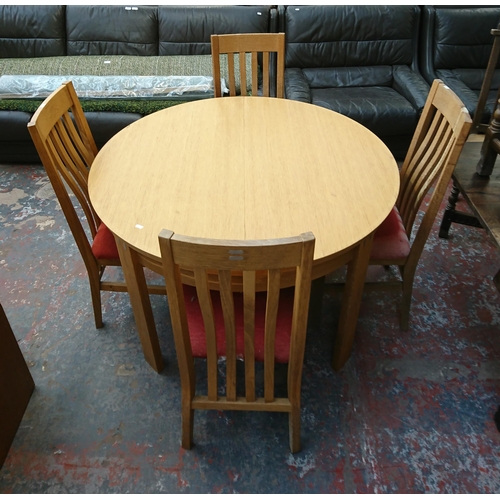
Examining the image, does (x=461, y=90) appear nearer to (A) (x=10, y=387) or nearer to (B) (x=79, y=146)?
(B) (x=79, y=146)

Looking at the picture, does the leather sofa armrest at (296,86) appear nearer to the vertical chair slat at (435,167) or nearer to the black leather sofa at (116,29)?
the black leather sofa at (116,29)

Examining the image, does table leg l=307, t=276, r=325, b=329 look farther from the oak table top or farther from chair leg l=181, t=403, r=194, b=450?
chair leg l=181, t=403, r=194, b=450

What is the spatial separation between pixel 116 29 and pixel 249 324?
3142mm

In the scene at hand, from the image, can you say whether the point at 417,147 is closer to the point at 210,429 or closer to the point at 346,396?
the point at 346,396

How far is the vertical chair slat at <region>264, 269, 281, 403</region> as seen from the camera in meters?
0.94

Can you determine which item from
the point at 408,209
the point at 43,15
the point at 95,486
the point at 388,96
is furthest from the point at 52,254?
the point at 388,96

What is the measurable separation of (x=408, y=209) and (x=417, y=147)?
0.90ft

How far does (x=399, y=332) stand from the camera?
72.6 inches

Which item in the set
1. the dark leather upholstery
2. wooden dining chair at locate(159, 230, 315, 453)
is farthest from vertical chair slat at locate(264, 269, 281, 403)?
the dark leather upholstery

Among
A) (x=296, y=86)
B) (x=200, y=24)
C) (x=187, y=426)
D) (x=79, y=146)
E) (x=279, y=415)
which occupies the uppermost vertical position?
(x=200, y=24)

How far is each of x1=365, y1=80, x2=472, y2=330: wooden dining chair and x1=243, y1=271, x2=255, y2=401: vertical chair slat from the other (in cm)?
71

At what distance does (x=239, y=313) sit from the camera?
133cm

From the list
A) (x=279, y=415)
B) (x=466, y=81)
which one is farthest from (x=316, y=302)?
(x=466, y=81)

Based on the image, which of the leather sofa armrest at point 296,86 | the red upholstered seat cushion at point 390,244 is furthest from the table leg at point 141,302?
the leather sofa armrest at point 296,86
